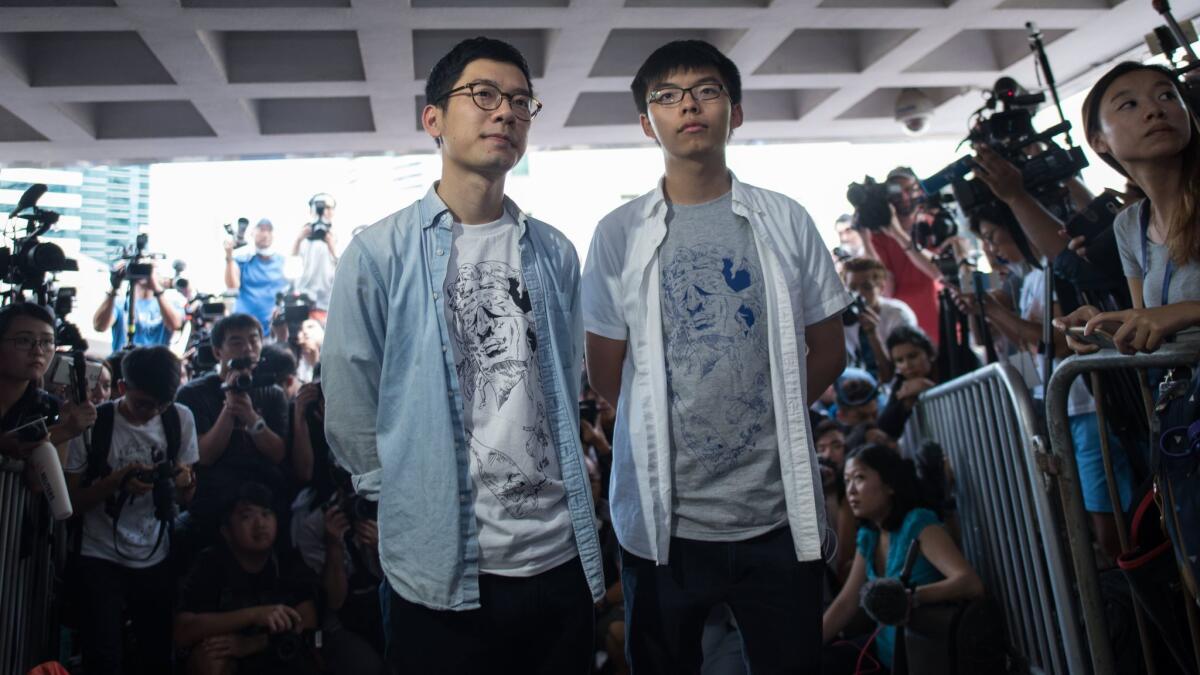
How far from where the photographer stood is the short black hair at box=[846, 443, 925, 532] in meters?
3.66

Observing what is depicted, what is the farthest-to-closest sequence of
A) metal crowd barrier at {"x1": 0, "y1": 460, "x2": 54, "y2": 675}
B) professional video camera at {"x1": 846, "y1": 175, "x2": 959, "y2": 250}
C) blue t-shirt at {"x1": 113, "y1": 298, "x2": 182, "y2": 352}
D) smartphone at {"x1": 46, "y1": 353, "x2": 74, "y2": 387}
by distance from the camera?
blue t-shirt at {"x1": 113, "y1": 298, "x2": 182, "y2": 352} → professional video camera at {"x1": 846, "y1": 175, "x2": 959, "y2": 250} → smartphone at {"x1": 46, "y1": 353, "x2": 74, "y2": 387} → metal crowd barrier at {"x1": 0, "y1": 460, "x2": 54, "y2": 675}

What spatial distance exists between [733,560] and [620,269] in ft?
2.42

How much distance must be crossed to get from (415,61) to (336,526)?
5.30m

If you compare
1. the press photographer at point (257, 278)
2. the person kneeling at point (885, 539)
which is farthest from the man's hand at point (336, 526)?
the press photographer at point (257, 278)

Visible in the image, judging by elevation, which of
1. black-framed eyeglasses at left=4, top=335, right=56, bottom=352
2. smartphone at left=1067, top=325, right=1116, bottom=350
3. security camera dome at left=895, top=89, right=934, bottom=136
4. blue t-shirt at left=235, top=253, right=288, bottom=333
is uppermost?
security camera dome at left=895, top=89, right=934, bottom=136

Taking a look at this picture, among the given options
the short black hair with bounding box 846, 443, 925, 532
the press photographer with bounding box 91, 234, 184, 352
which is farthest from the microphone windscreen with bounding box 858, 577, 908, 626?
the press photographer with bounding box 91, 234, 184, 352

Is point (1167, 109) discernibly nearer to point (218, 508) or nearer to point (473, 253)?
point (473, 253)

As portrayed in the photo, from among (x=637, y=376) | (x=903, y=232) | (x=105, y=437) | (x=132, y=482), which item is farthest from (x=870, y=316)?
(x=105, y=437)

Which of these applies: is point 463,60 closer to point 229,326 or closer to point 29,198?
point 29,198

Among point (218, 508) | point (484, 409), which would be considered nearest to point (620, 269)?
point (484, 409)

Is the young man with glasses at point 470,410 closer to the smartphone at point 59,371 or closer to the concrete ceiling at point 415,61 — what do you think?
the smartphone at point 59,371

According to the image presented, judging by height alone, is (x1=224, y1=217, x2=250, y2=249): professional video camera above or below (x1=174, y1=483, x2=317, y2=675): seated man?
above

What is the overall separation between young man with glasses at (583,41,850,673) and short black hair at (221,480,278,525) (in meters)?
2.53

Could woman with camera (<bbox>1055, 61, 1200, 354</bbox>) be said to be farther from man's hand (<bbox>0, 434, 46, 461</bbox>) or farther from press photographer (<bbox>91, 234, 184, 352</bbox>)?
press photographer (<bbox>91, 234, 184, 352</bbox>)
